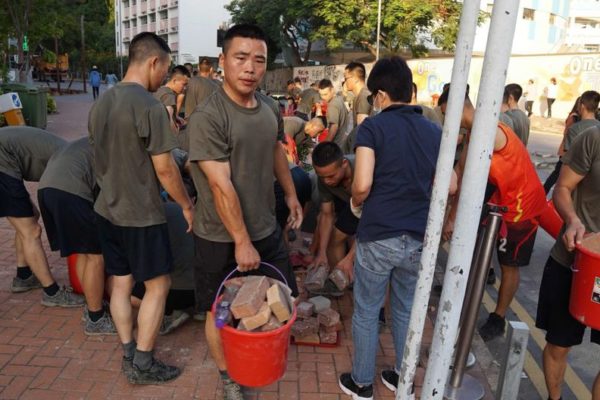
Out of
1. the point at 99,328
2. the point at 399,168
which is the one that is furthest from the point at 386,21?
the point at 399,168

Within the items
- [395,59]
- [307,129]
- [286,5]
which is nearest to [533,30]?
[286,5]

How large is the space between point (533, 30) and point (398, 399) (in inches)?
1824

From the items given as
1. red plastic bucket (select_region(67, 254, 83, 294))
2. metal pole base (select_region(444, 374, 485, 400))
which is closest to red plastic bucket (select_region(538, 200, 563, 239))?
metal pole base (select_region(444, 374, 485, 400))

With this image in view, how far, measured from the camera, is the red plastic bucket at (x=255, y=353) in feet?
7.02

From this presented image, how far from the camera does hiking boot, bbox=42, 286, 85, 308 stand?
12.4 ft

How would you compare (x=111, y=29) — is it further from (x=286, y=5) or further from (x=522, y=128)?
(x=522, y=128)

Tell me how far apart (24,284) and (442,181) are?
12.0ft

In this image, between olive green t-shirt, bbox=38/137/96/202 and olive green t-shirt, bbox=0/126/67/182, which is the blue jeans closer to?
olive green t-shirt, bbox=38/137/96/202

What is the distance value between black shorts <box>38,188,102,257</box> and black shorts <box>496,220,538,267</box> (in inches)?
114

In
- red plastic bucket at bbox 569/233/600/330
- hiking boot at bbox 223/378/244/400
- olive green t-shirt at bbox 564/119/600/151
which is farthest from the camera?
olive green t-shirt at bbox 564/119/600/151

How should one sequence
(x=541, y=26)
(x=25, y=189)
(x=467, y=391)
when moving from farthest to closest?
(x=541, y=26)
(x=25, y=189)
(x=467, y=391)

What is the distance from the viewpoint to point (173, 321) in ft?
11.5

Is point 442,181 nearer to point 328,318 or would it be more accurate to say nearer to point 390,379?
point 390,379

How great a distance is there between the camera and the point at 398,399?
2039mm
